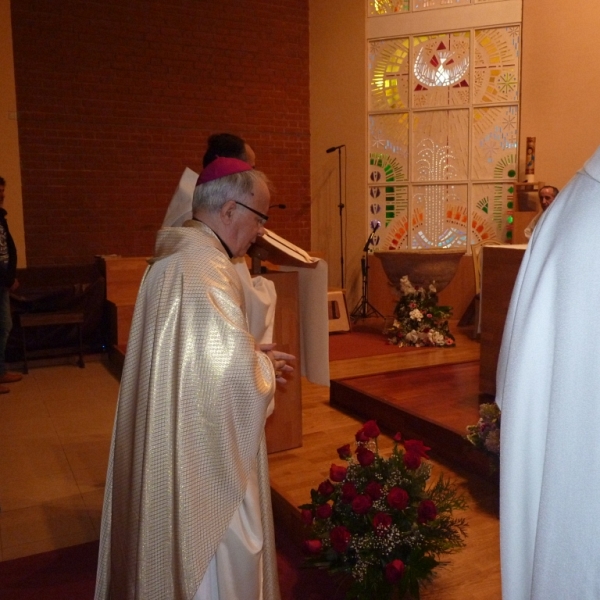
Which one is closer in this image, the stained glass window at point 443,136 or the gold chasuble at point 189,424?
the gold chasuble at point 189,424

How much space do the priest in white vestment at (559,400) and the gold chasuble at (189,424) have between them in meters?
0.83

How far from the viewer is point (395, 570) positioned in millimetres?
2105

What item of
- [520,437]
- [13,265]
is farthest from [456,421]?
[13,265]

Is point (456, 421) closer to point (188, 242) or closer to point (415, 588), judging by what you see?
point (415, 588)

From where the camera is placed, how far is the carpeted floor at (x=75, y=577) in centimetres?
249

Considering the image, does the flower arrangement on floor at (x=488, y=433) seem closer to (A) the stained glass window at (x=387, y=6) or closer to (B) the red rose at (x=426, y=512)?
(B) the red rose at (x=426, y=512)

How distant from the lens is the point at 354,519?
231 cm

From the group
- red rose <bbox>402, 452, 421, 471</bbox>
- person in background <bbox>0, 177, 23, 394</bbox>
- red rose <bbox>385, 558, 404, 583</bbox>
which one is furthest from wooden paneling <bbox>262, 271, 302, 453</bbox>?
person in background <bbox>0, 177, 23, 394</bbox>

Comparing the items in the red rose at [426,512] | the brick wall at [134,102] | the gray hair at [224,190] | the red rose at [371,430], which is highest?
the brick wall at [134,102]

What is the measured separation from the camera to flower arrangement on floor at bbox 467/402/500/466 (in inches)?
119

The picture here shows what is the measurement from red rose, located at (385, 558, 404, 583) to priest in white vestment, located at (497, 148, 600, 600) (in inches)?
45.2

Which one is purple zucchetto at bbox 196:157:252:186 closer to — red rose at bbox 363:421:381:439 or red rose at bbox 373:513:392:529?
red rose at bbox 363:421:381:439

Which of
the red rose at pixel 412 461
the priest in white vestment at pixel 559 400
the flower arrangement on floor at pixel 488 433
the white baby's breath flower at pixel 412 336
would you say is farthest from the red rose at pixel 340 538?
the white baby's breath flower at pixel 412 336

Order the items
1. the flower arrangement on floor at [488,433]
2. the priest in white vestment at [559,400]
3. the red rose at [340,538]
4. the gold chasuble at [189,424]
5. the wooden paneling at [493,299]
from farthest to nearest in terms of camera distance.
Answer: the wooden paneling at [493,299]
the flower arrangement on floor at [488,433]
the red rose at [340,538]
the gold chasuble at [189,424]
the priest in white vestment at [559,400]
